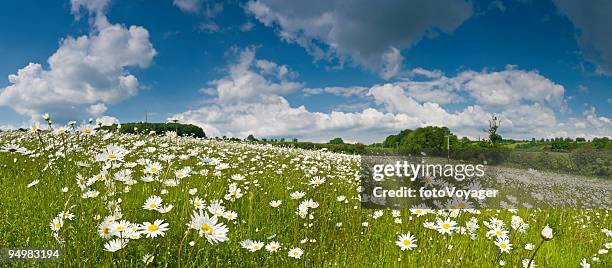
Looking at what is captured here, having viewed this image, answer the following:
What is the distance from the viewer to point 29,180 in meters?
6.49

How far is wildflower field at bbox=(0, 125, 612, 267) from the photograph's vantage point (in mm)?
2934

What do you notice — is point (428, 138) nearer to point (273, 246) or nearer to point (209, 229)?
point (273, 246)

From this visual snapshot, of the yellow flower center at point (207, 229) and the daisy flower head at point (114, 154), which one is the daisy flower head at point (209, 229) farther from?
the daisy flower head at point (114, 154)

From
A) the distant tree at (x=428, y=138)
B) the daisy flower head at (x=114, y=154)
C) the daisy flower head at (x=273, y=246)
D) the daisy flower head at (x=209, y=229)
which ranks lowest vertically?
the daisy flower head at (x=273, y=246)
